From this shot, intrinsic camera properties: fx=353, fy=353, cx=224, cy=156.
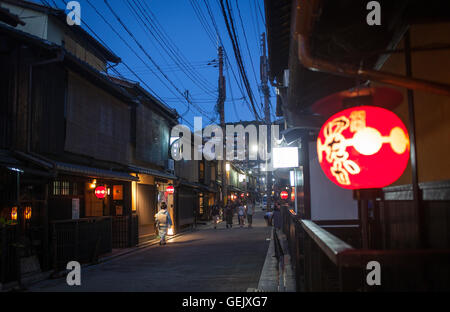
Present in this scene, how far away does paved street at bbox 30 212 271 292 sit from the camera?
9.27 meters

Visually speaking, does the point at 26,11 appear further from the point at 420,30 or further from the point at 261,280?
the point at 420,30

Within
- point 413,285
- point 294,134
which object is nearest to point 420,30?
point 413,285

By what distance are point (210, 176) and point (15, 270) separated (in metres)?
31.7

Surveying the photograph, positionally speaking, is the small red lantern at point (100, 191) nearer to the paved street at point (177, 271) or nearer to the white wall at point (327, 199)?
the paved street at point (177, 271)

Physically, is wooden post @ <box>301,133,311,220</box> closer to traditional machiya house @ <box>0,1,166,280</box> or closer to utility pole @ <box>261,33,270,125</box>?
traditional machiya house @ <box>0,1,166,280</box>

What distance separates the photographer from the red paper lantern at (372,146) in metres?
3.65

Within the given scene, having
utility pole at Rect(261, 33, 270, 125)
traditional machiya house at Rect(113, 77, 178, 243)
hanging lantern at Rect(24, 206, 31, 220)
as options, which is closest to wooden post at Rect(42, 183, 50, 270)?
hanging lantern at Rect(24, 206, 31, 220)

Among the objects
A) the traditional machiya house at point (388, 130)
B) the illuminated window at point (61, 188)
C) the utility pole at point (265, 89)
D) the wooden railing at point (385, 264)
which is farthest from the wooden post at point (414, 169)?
the utility pole at point (265, 89)

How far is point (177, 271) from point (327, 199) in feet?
17.1

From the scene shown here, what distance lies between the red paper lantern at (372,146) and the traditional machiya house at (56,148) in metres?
9.07

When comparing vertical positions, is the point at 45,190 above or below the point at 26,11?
below

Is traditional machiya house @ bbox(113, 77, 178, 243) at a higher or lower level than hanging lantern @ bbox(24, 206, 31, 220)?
higher

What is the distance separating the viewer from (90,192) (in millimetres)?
18219

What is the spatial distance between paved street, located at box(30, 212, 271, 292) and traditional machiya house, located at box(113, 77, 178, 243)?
515 centimetres
